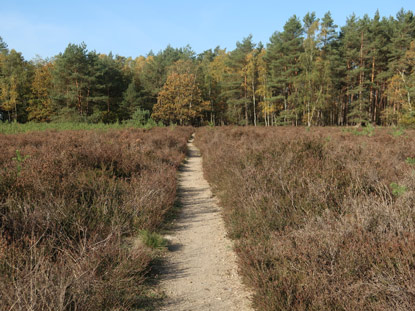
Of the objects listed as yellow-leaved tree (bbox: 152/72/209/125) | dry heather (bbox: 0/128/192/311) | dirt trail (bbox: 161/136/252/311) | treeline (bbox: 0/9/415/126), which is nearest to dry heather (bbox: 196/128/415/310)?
dirt trail (bbox: 161/136/252/311)

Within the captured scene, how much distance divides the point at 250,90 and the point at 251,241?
4403cm

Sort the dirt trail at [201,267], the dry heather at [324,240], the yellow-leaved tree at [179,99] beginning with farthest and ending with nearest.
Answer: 1. the yellow-leaved tree at [179,99]
2. the dirt trail at [201,267]
3. the dry heather at [324,240]

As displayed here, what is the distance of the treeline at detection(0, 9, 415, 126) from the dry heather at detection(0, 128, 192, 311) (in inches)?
1118

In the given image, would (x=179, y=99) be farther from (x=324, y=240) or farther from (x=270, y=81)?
(x=324, y=240)

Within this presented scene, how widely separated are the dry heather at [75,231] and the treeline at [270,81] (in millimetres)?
28402

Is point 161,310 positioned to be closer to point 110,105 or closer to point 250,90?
point 250,90

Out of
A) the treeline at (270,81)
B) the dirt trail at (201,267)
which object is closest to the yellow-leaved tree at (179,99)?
the treeline at (270,81)

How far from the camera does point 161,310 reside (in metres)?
2.96

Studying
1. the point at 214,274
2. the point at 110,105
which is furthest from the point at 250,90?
the point at 214,274

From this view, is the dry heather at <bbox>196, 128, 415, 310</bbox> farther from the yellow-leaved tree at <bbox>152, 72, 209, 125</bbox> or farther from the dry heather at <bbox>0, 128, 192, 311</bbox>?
the yellow-leaved tree at <bbox>152, 72, 209, 125</bbox>

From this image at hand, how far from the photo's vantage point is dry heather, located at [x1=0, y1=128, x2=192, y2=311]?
249 cm

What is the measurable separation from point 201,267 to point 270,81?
136ft

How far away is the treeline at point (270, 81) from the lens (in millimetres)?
36156

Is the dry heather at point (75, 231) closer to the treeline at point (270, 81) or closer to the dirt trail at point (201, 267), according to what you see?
the dirt trail at point (201, 267)
